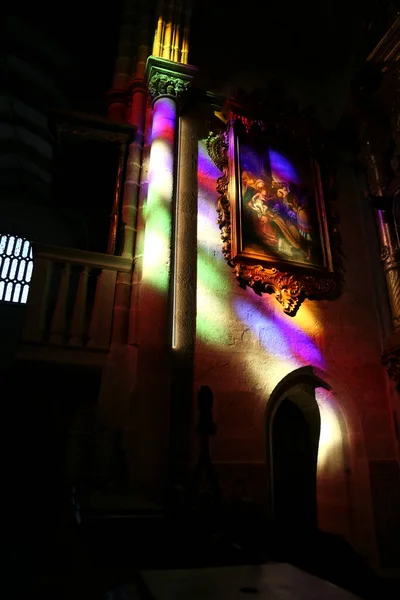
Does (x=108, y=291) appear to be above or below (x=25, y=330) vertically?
above

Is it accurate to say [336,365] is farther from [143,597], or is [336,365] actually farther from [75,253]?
[143,597]

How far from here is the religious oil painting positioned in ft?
17.4

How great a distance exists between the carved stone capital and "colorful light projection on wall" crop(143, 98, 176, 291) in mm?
123

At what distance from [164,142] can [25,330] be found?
9.45ft

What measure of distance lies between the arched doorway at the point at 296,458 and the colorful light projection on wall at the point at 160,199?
224 centimetres

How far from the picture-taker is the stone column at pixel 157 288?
145 inches

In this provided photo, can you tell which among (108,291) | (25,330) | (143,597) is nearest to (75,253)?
(108,291)

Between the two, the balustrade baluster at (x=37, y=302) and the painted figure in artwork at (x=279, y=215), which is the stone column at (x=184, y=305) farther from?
the balustrade baluster at (x=37, y=302)

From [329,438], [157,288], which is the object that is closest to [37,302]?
[157,288]

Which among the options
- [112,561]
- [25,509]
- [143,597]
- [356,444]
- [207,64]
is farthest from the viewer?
[207,64]

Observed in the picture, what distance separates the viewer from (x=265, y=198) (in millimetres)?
5652

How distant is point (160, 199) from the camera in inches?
189

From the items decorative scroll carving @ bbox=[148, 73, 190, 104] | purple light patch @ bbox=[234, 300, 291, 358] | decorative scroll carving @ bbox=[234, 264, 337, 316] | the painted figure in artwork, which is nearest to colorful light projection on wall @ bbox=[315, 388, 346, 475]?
purple light patch @ bbox=[234, 300, 291, 358]

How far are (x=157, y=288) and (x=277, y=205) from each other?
2.38m
